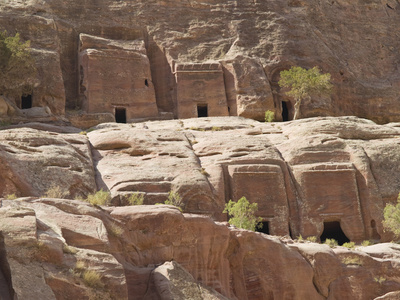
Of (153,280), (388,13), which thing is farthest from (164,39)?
(153,280)

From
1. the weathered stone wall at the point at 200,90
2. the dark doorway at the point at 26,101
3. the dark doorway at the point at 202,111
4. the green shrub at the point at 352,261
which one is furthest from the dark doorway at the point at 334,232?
the dark doorway at the point at 26,101

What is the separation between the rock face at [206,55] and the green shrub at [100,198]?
1544 cm

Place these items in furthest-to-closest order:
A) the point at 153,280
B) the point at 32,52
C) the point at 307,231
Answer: the point at 32,52
the point at 307,231
the point at 153,280

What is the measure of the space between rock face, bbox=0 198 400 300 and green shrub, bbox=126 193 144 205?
5135 mm

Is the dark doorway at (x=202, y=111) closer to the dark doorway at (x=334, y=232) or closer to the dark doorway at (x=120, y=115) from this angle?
the dark doorway at (x=120, y=115)

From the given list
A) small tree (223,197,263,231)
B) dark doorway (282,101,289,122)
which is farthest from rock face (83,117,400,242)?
dark doorway (282,101,289,122)

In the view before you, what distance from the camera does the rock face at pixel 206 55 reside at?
3903cm

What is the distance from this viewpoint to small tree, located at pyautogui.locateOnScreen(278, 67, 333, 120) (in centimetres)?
3819

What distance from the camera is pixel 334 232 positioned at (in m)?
28.4

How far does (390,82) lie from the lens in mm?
44594

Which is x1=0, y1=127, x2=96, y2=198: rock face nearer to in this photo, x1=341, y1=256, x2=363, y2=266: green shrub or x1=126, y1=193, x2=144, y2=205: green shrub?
x1=126, y1=193, x2=144, y2=205: green shrub

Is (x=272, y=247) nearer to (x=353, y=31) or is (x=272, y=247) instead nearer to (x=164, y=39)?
(x=164, y=39)

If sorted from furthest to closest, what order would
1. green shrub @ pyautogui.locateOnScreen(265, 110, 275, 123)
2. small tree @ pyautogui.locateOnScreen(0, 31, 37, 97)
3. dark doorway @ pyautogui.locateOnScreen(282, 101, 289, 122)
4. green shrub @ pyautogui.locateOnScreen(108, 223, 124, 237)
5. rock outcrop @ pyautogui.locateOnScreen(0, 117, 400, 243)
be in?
Result: 1. dark doorway @ pyautogui.locateOnScreen(282, 101, 289, 122)
2. green shrub @ pyautogui.locateOnScreen(265, 110, 275, 123)
3. small tree @ pyautogui.locateOnScreen(0, 31, 37, 97)
4. rock outcrop @ pyautogui.locateOnScreen(0, 117, 400, 243)
5. green shrub @ pyautogui.locateOnScreen(108, 223, 124, 237)

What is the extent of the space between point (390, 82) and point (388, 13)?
8129 mm
